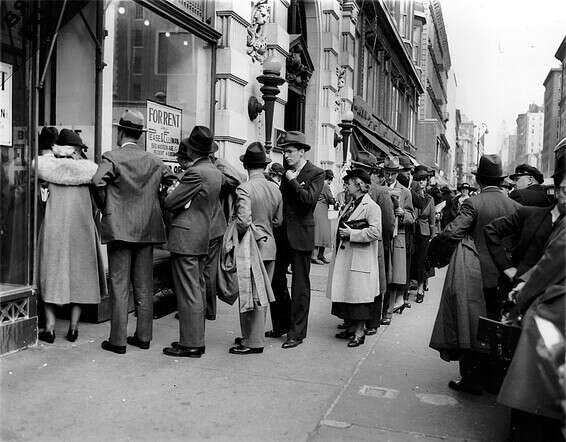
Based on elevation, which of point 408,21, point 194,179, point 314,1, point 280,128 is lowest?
point 194,179

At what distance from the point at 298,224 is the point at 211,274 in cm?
147

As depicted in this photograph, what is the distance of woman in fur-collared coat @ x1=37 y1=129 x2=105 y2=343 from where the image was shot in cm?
609

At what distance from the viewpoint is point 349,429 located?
434 cm

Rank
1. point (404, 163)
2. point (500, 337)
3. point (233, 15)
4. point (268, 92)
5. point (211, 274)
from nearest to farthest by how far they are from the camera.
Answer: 1. point (500, 337)
2. point (211, 274)
3. point (404, 163)
4. point (233, 15)
5. point (268, 92)

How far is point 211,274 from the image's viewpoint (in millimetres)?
7586

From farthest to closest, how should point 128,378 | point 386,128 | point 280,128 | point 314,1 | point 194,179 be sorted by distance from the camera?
point 386,128, point 314,1, point 280,128, point 194,179, point 128,378

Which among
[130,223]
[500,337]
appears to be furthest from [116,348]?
[500,337]

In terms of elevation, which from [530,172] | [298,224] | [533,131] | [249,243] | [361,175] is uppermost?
[533,131]

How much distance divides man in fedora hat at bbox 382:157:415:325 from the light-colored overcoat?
1.50m

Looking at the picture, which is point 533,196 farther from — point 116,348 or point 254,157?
point 116,348

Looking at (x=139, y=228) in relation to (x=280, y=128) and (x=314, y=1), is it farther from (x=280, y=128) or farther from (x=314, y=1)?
(x=314, y=1)

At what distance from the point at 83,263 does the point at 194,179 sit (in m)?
1.38

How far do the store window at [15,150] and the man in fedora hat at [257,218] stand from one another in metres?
1.95

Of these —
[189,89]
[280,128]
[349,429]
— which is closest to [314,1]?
[280,128]
